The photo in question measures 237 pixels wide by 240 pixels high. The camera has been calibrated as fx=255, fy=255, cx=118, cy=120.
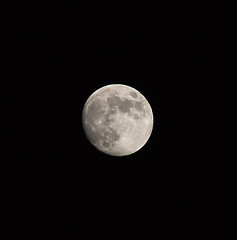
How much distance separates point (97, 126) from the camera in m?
4.74

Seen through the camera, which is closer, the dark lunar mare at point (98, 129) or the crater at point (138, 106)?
the dark lunar mare at point (98, 129)

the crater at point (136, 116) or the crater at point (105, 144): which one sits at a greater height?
the crater at point (136, 116)

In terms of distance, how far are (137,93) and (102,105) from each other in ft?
2.66

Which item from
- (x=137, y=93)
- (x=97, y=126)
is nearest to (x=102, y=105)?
(x=97, y=126)

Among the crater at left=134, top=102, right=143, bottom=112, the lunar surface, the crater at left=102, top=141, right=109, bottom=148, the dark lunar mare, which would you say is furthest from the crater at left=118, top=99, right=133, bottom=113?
the crater at left=102, top=141, right=109, bottom=148

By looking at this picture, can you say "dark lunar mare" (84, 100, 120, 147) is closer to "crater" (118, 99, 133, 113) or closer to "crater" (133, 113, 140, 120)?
"crater" (118, 99, 133, 113)

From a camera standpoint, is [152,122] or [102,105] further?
[152,122]

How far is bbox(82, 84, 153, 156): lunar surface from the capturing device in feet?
15.3

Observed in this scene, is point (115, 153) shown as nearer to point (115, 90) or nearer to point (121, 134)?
point (121, 134)

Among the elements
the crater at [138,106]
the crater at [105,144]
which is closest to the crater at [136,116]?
the crater at [138,106]

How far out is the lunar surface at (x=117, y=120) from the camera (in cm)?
466

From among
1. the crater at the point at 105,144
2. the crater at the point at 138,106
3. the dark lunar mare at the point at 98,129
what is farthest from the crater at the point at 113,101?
the crater at the point at 105,144

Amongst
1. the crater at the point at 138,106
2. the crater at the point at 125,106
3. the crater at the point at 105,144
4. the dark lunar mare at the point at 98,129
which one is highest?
the crater at the point at 138,106

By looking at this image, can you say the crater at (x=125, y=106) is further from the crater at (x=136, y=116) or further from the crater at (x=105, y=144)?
the crater at (x=105, y=144)
